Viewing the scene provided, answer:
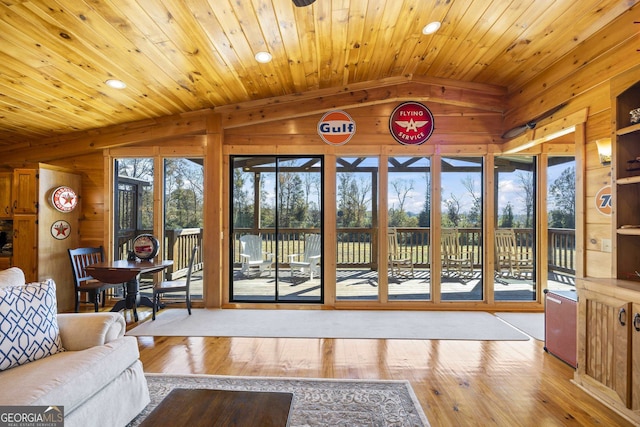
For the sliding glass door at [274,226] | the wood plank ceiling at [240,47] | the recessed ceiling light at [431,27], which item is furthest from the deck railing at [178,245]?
the recessed ceiling light at [431,27]

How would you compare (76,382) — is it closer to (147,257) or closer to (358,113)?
(147,257)

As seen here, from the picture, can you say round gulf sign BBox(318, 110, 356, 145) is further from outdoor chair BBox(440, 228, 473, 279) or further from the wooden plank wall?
outdoor chair BBox(440, 228, 473, 279)

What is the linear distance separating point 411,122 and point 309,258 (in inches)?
93.9

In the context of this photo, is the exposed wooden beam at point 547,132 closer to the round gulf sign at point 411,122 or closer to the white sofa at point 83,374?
the round gulf sign at point 411,122

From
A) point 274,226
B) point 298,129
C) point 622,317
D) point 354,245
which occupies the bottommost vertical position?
point 622,317

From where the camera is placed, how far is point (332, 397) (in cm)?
212

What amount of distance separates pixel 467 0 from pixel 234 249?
12.6 ft

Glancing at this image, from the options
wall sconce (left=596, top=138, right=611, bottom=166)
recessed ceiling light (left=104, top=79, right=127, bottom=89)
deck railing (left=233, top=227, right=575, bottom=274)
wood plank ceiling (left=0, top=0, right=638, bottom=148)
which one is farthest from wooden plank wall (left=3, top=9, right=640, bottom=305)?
wall sconce (left=596, top=138, right=611, bottom=166)

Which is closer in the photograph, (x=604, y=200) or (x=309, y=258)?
(x=604, y=200)

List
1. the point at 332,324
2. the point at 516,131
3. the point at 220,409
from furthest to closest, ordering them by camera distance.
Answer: the point at 516,131
the point at 332,324
the point at 220,409

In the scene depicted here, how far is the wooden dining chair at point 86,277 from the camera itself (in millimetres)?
3748

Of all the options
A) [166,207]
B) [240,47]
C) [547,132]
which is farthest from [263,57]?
[547,132]

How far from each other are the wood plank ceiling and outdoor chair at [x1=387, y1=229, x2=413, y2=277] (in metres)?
2.15

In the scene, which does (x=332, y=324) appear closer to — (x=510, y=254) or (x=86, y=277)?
(x=510, y=254)
